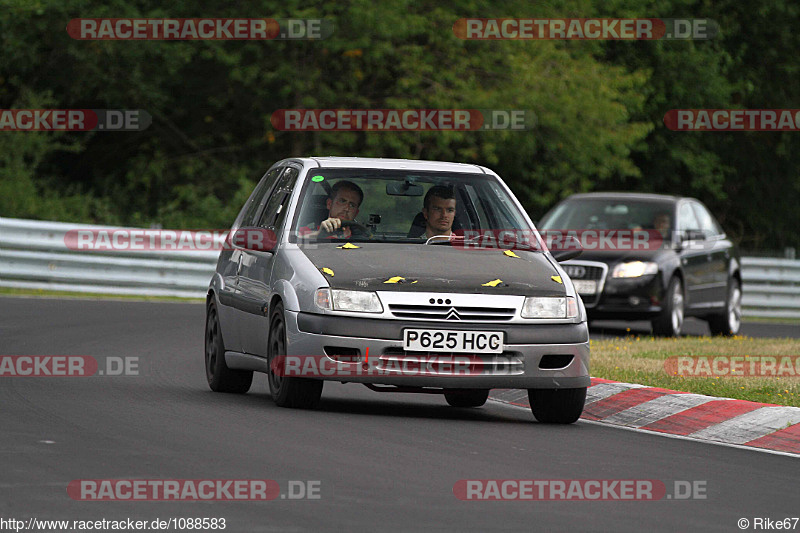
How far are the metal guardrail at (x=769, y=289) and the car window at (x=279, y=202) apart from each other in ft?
63.5

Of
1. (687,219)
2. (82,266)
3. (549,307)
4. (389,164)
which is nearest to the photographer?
(549,307)

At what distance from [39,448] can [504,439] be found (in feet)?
8.81

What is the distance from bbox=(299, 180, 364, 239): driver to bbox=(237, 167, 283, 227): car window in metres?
1.01

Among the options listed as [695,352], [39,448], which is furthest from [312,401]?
[695,352]

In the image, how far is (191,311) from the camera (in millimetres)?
21359

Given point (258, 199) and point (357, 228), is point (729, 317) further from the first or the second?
point (357, 228)

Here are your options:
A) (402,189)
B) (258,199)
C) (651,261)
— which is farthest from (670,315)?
(402,189)

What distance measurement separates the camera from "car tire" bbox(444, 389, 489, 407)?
38.5 feet

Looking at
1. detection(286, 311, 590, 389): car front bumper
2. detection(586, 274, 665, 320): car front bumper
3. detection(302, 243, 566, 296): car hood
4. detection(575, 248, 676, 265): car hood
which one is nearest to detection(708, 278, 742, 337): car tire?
detection(575, 248, 676, 265): car hood

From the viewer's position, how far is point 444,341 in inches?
395

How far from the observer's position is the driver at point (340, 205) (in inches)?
436

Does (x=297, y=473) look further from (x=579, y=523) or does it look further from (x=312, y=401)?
(x=312, y=401)

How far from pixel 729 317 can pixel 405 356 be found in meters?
12.9

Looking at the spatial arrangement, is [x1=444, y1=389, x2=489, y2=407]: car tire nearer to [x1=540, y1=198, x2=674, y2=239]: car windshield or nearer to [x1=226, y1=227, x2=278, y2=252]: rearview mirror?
[x1=226, y1=227, x2=278, y2=252]: rearview mirror
